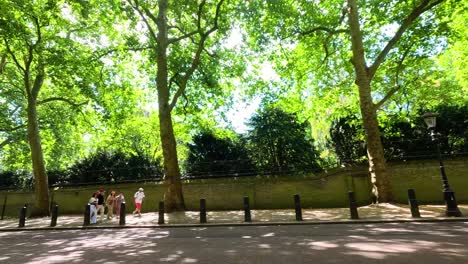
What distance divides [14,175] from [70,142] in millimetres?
4973

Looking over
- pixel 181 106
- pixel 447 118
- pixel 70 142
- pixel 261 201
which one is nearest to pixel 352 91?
pixel 447 118

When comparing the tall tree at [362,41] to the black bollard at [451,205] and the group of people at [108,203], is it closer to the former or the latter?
the black bollard at [451,205]

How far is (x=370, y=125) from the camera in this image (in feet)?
51.1

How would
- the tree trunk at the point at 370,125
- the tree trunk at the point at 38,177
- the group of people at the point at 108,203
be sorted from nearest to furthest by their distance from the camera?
the tree trunk at the point at 370,125 < the group of people at the point at 108,203 < the tree trunk at the point at 38,177

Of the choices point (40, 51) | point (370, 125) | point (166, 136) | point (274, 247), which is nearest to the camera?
point (274, 247)

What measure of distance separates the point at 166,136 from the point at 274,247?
11.4m

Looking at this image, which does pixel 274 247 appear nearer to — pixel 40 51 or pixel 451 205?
pixel 451 205

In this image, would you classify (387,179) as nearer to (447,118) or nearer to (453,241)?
(447,118)

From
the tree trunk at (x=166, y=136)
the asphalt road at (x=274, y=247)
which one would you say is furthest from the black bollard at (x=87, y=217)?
the asphalt road at (x=274, y=247)

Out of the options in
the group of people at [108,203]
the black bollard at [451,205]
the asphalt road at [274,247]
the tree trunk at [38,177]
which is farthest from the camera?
the tree trunk at [38,177]

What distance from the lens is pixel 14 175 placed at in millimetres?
29078

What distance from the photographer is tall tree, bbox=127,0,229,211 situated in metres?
17.9

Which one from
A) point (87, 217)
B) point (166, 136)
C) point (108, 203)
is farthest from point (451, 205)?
point (108, 203)

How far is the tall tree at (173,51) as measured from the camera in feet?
58.7
